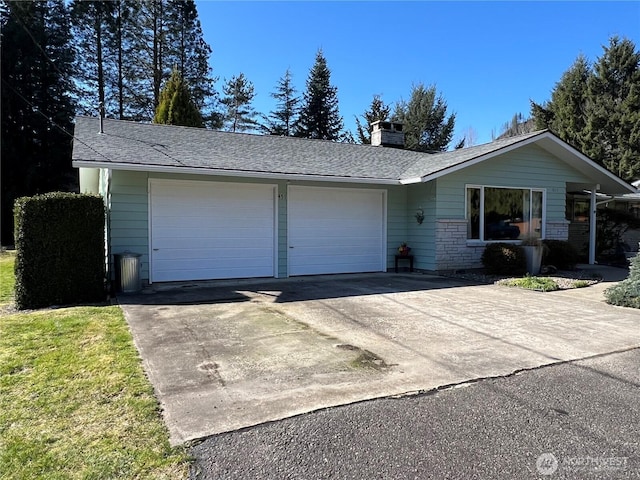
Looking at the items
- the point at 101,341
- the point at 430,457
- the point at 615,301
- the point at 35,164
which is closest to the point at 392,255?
the point at 615,301

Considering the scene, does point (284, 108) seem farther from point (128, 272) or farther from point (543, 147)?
point (128, 272)

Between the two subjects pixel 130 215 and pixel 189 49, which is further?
pixel 189 49

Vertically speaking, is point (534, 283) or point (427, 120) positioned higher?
point (427, 120)

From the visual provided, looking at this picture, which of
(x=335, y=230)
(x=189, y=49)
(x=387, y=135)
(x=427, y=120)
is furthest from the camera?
(x=427, y=120)

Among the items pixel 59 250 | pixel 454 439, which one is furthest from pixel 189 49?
pixel 454 439

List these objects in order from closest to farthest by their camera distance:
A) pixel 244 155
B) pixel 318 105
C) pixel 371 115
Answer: pixel 244 155, pixel 318 105, pixel 371 115

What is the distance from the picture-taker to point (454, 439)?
2773mm

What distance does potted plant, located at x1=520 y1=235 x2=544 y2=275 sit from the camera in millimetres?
10750

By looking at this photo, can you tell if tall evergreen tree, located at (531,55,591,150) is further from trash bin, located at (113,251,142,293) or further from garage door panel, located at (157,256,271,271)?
trash bin, located at (113,251,142,293)

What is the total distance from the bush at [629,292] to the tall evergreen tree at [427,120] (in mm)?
25697

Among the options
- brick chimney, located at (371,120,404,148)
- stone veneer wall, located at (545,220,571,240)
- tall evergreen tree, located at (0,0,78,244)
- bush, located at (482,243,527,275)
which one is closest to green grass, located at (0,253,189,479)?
bush, located at (482,243,527,275)

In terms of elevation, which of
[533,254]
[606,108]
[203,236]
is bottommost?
[533,254]

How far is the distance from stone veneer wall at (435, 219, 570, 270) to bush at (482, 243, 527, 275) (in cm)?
50

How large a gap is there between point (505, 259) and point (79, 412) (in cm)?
985
